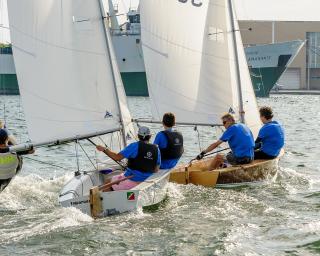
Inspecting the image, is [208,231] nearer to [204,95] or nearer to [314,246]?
[314,246]

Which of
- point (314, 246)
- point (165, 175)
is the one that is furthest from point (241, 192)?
→ point (314, 246)

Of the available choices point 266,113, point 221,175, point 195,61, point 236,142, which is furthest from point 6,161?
point 195,61

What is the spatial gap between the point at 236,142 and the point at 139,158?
264 cm

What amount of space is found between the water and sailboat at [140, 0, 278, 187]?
2317mm

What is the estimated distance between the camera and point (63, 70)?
11.7m

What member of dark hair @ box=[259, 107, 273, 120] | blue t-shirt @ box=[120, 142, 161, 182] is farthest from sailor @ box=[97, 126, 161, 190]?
dark hair @ box=[259, 107, 273, 120]

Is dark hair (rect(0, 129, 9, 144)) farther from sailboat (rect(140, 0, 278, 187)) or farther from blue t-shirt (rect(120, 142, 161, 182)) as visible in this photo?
sailboat (rect(140, 0, 278, 187))

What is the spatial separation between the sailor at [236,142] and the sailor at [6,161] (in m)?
2.82

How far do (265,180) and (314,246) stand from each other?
14.6 ft

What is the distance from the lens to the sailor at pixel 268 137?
492 inches

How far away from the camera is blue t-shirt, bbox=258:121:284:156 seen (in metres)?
12.5

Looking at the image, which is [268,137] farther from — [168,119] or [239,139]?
[168,119]

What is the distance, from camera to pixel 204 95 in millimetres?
14492

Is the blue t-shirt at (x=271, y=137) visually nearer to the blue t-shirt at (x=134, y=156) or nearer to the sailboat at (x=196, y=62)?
the sailboat at (x=196, y=62)
